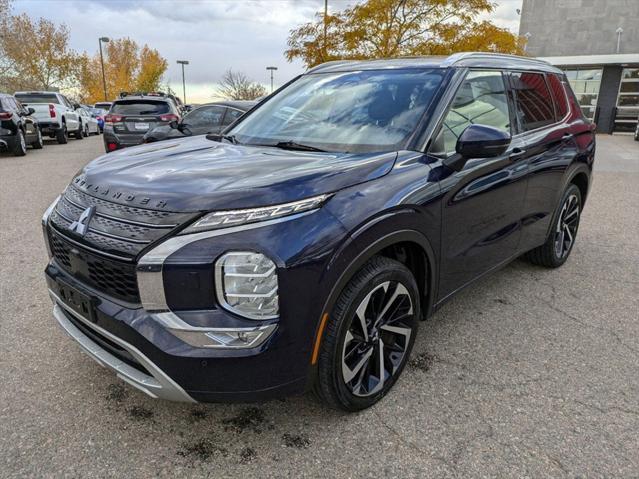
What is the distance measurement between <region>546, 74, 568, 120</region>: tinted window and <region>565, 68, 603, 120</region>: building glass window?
24.7 metres

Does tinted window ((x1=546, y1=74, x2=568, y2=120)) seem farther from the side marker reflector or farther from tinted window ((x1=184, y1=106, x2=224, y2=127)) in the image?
tinted window ((x1=184, y1=106, x2=224, y2=127))

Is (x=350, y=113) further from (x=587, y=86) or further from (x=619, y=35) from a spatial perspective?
(x=619, y=35)

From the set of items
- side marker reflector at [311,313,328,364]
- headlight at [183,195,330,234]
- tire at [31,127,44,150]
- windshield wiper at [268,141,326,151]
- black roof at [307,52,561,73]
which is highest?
black roof at [307,52,561,73]

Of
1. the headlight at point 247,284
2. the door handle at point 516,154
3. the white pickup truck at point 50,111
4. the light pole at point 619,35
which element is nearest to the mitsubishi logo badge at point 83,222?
the headlight at point 247,284

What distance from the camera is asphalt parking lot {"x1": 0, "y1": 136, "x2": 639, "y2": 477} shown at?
220cm

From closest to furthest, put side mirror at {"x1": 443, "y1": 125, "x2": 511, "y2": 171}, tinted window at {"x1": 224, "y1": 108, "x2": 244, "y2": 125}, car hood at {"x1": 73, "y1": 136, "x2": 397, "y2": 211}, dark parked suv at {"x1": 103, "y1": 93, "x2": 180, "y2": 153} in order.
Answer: car hood at {"x1": 73, "y1": 136, "x2": 397, "y2": 211} → side mirror at {"x1": 443, "y1": 125, "x2": 511, "y2": 171} → tinted window at {"x1": 224, "y1": 108, "x2": 244, "y2": 125} → dark parked suv at {"x1": 103, "y1": 93, "x2": 180, "y2": 153}

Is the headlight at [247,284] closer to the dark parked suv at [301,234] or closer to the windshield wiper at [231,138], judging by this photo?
the dark parked suv at [301,234]

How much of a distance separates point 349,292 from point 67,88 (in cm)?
5836

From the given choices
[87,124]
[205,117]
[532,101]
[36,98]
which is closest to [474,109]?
[532,101]

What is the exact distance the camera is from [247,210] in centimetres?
201


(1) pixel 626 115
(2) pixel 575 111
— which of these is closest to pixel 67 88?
(1) pixel 626 115

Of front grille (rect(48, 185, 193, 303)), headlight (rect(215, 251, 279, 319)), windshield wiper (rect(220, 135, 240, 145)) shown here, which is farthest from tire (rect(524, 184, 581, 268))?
front grille (rect(48, 185, 193, 303))

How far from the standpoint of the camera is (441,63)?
3.12 metres

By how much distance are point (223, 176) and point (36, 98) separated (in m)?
19.6
